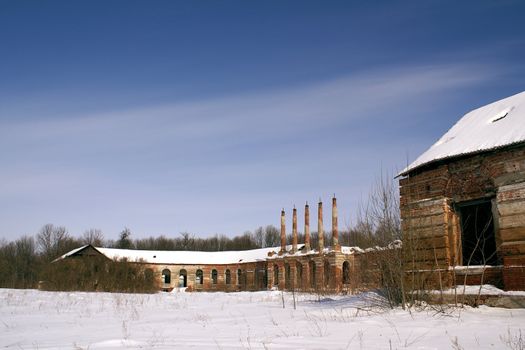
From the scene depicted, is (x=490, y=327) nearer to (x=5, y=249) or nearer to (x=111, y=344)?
(x=111, y=344)

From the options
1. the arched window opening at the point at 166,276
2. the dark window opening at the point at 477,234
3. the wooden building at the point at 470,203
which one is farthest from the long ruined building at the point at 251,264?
the wooden building at the point at 470,203

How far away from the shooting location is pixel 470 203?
11.8m

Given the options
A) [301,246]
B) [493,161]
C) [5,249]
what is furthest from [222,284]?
[493,161]

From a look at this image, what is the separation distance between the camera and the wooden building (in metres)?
10.6

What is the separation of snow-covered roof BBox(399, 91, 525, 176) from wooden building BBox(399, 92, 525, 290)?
32 millimetres

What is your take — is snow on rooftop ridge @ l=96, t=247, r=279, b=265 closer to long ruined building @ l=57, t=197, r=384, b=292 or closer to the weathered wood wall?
long ruined building @ l=57, t=197, r=384, b=292

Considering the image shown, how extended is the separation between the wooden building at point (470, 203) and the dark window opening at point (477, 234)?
0.03 meters

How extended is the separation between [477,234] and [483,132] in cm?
272

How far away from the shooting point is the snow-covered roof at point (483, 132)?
1115 centimetres

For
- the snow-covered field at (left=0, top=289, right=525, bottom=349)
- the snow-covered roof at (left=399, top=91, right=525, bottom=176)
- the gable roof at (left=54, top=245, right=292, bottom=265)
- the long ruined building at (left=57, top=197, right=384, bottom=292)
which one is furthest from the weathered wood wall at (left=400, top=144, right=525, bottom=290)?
the gable roof at (left=54, top=245, right=292, bottom=265)

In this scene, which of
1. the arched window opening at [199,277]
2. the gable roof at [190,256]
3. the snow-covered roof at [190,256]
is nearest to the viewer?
the gable roof at [190,256]

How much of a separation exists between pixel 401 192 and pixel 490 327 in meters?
5.56

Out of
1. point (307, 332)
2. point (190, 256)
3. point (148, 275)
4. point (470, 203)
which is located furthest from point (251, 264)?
point (307, 332)

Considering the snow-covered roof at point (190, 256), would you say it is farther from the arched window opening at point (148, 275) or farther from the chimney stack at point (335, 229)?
the chimney stack at point (335, 229)
